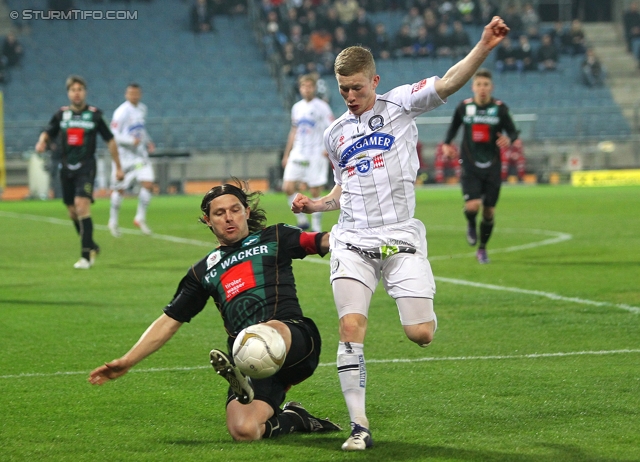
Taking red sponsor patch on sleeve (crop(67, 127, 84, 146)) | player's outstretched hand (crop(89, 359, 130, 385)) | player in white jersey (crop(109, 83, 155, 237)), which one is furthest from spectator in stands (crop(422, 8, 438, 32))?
player's outstretched hand (crop(89, 359, 130, 385))

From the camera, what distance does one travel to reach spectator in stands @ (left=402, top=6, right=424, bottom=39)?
133ft

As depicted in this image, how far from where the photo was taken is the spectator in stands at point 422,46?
3997 cm

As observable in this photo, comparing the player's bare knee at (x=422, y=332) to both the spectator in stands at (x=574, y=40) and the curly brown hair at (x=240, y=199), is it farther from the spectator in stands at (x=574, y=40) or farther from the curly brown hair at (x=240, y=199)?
the spectator in stands at (x=574, y=40)

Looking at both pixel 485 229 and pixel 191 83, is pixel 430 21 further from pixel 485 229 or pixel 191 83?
pixel 485 229

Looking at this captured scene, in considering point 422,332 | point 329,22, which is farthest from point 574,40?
point 422,332

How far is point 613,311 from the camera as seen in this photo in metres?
9.06

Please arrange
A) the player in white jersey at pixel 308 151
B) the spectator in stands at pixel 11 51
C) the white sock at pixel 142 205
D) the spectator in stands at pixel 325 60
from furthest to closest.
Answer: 1. the spectator in stands at pixel 325 60
2. the spectator in stands at pixel 11 51
3. the white sock at pixel 142 205
4. the player in white jersey at pixel 308 151

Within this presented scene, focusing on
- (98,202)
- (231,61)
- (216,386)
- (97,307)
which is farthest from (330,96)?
(216,386)

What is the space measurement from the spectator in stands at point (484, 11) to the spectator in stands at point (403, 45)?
3.63 meters

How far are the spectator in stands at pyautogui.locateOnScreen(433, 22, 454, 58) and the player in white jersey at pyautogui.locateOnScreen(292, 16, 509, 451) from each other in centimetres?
3466

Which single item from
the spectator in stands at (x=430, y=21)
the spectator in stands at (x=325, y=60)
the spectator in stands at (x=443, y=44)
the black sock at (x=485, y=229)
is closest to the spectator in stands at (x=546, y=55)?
the spectator in stands at (x=443, y=44)

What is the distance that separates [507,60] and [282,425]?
36.6 meters

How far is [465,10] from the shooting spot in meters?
41.6

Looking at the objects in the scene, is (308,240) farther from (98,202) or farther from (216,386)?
(98,202)
